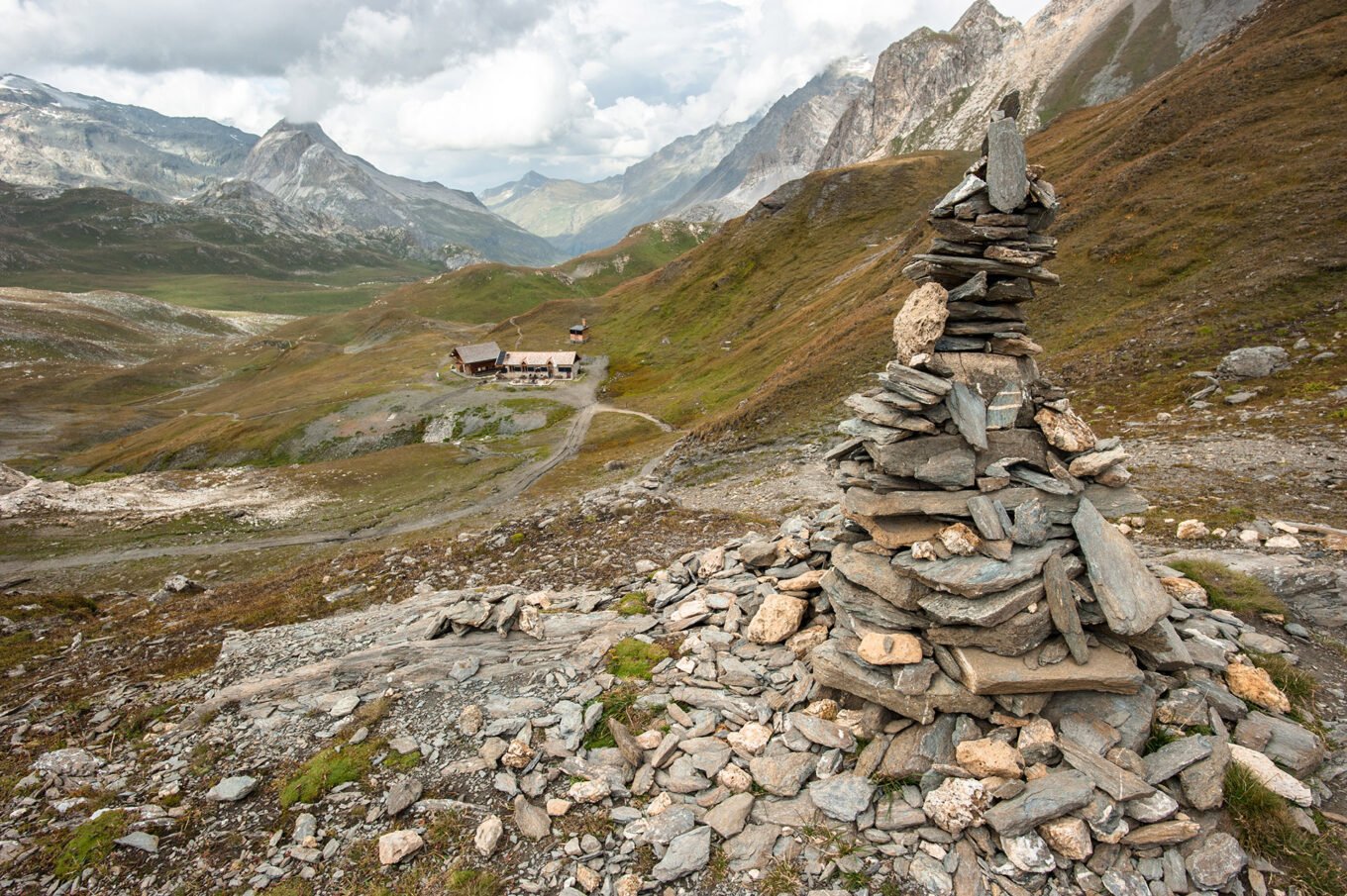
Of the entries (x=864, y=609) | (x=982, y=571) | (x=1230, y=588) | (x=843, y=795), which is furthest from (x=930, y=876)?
(x=1230, y=588)

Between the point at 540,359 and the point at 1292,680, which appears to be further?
the point at 540,359

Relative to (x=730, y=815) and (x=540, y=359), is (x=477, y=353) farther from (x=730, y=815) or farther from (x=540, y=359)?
(x=730, y=815)

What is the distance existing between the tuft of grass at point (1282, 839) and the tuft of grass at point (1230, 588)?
6011 mm

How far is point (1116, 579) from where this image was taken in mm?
10953

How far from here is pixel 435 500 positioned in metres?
54.3

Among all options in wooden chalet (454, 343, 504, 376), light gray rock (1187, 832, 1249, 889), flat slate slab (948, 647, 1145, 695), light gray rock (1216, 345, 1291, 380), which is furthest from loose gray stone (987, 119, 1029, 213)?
wooden chalet (454, 343, 504, 376)

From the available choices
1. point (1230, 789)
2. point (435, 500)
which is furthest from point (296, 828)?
point (435, 500)

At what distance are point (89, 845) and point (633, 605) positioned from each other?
13419 mm

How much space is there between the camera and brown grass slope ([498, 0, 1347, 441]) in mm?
33125

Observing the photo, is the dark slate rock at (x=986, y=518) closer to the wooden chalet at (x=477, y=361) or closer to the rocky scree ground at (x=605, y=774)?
the rocky scree ground at (x=605, y=774)

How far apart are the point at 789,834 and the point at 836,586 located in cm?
526

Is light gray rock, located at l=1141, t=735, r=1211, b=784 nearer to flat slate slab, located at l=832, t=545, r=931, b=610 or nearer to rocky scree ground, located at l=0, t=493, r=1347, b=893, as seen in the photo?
rocky scree ground, located at l=0, t=493, r=1347, b=893

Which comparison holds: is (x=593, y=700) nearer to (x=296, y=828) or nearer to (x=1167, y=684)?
(x=296, y=828)

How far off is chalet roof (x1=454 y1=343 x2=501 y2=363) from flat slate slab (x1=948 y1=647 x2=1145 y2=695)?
11837 centimetres
